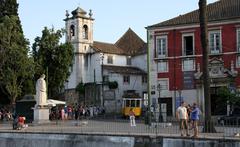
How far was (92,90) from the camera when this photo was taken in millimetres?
86688

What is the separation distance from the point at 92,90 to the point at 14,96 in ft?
99.2

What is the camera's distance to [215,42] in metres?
56.3

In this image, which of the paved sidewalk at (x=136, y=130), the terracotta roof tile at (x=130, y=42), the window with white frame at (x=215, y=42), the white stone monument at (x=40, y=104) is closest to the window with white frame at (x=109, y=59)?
the terracotta roof tile at (x=130, y=42)

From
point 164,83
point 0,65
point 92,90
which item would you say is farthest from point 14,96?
point 92,90

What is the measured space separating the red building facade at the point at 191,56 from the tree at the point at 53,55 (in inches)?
387

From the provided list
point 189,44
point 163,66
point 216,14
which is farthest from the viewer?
point 163,66

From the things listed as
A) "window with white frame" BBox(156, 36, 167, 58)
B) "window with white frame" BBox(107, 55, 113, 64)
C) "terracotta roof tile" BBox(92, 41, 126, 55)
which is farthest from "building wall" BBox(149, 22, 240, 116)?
"window with white frame" BBox(107, 55, 113, 64)

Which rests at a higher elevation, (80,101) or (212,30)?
(212,30)

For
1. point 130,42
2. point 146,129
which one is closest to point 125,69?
point 130,42

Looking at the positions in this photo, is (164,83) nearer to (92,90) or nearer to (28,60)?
(28,60)

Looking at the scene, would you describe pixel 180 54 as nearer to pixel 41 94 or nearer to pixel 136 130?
pixel 41 94

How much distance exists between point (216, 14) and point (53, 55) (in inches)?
720

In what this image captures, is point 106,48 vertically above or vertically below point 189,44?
above

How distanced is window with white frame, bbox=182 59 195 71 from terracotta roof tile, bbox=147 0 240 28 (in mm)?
3904
